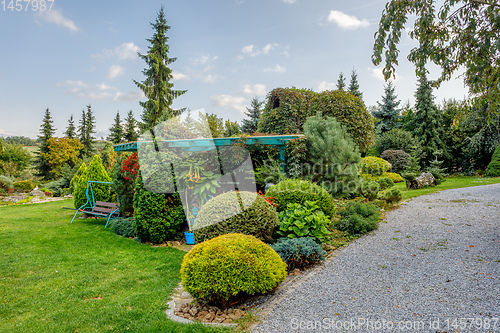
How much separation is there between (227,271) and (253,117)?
19191mm

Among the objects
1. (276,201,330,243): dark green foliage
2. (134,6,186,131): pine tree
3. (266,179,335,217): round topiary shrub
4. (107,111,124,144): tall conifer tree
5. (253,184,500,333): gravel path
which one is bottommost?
(253,184,500,333): gravel path

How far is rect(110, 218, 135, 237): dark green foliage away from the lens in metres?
6.13

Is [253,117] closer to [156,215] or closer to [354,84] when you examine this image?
[354,84]

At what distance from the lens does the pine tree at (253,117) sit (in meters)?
20.8

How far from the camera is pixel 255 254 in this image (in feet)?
9.74

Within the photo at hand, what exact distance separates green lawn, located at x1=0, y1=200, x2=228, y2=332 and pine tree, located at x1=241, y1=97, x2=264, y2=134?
51.1 ft

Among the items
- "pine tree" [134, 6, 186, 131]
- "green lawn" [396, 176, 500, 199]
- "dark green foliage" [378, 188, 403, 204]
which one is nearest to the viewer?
"dark green foliage" [378, 188, 403, 204]

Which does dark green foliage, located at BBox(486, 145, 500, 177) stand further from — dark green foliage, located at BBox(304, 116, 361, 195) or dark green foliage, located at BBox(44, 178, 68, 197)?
dark green foliage, located at BBox(44, 178, 68, 197)

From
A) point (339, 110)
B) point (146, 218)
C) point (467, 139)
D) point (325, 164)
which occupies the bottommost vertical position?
point (146, 218)

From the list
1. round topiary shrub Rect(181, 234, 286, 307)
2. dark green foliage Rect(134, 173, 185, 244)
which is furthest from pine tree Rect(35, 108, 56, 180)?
round topiary shrub Rect(181, 234, 286, 307)

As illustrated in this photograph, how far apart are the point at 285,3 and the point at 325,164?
5061 millimetres

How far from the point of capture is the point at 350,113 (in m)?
11.2

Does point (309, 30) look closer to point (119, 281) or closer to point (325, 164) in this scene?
point (325, 164)

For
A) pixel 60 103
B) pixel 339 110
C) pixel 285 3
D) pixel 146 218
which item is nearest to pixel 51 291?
pixel 146 218
